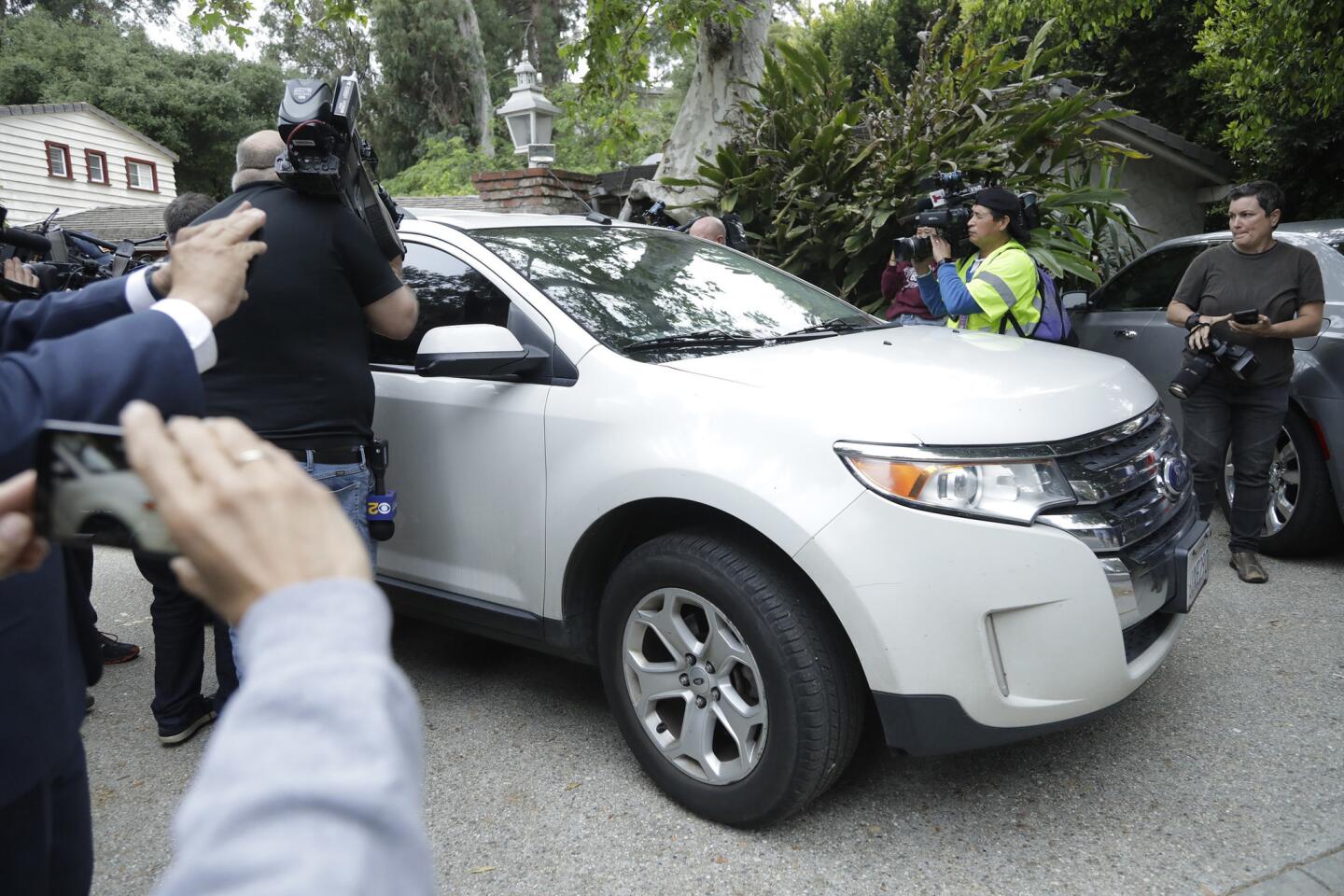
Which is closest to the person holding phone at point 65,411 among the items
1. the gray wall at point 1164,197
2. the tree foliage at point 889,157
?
the tree foliage at point 889,157

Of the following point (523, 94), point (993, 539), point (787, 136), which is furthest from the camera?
point (523, 94)

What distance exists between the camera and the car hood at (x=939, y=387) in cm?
249

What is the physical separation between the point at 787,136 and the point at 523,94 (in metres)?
5.06

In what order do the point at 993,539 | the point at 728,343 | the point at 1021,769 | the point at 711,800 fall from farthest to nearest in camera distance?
the point at 728,343, the point at 1021,769, the point at 711,800, the point at 993,539

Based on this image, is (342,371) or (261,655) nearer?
(261,655)

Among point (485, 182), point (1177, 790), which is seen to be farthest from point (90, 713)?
point (485, 182)

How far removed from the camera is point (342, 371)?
2797mm

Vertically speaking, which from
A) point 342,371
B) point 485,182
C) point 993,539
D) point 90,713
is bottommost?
point 90,713

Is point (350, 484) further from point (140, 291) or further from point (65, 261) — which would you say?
point (65, 261)

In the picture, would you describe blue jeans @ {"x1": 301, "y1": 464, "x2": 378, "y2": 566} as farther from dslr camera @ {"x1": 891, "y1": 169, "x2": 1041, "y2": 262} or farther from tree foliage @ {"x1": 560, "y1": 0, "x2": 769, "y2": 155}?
tree foliage @ {"x1": 560, "y1": 0, "x2": 769, "y2": 155}

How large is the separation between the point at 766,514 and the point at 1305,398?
3491 mm

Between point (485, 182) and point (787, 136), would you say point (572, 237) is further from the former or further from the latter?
point (485, 182)

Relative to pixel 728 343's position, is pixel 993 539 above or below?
below

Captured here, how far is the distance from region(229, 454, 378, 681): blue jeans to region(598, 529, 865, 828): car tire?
753 mm
